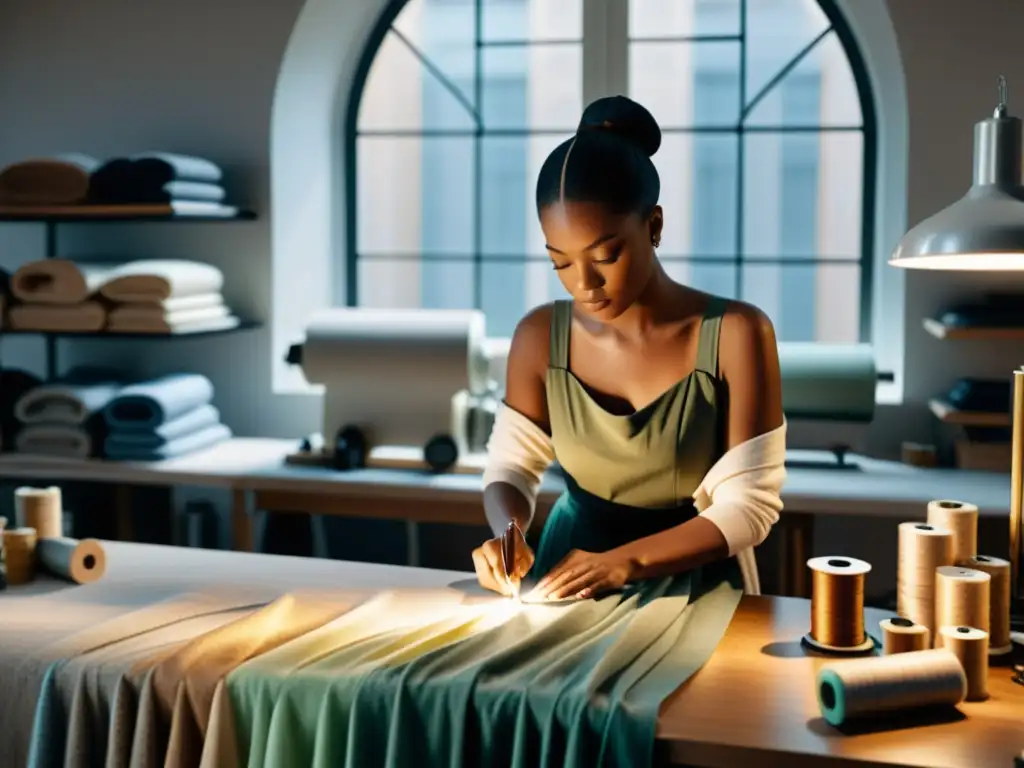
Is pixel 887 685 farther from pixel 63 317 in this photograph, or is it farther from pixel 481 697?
pixel 63 317

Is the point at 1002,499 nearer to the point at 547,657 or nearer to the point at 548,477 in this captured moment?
the point at 548,477

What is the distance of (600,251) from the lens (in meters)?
2.00

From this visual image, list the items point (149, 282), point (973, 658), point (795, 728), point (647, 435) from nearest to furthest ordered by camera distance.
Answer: point (795, 728) → point (973, 658) → point (647, 435) → point (149, 282)

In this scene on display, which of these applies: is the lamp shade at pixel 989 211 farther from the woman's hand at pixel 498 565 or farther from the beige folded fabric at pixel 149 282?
the beige folded fabric at pixel 149 282

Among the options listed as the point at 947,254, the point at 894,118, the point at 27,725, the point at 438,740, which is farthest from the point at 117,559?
the point at 894,118

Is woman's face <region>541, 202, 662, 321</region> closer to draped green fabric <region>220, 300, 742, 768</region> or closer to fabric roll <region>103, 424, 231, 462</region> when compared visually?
draped green fabric <region>220, 300, 742, 768</region>

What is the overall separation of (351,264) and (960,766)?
3388 mm

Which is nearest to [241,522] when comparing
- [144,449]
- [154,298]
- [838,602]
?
[144,449]

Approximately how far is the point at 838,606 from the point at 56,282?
275cm

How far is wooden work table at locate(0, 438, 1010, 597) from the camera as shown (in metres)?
3.36

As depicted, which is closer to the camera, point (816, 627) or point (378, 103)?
point (816, 627)

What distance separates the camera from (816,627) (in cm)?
187

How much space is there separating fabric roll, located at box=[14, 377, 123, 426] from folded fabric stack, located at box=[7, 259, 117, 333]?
0.17m

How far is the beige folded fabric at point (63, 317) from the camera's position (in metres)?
3.88
